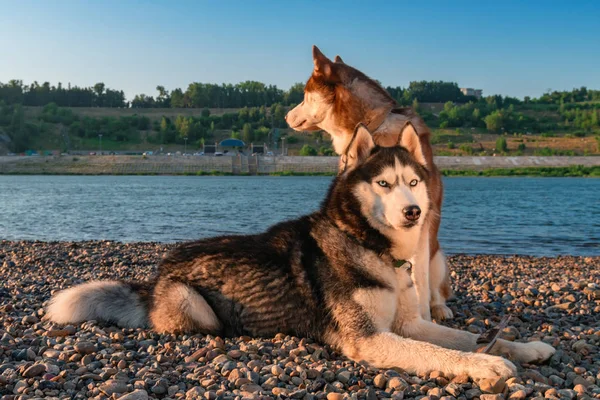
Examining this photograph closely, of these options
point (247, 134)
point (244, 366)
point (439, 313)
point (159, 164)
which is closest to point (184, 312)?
point (244, 366)

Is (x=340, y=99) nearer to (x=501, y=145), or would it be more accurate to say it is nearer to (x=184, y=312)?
(x=184, y=312)

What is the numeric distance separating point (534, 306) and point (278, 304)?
13.2 ft

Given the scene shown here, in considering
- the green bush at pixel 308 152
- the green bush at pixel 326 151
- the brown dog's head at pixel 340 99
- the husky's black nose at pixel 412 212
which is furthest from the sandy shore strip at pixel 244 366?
the green bush at pixel 308 152

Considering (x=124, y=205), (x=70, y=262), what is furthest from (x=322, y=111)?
(x=124, y=205)

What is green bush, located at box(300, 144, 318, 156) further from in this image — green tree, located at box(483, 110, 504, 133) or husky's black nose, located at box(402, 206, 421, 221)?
husky's black nose, located at box(402, 206, 421, 221)

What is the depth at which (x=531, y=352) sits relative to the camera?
4953 millimetres

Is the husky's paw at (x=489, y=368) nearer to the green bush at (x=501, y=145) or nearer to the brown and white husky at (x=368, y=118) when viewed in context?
the brown and white husky at (x=368, y=118)

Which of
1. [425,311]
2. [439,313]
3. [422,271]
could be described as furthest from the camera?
[439,313]

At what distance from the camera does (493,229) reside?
93.2ft

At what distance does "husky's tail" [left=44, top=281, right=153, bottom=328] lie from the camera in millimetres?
5977

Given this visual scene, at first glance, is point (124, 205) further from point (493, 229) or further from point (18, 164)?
point (18, 164)

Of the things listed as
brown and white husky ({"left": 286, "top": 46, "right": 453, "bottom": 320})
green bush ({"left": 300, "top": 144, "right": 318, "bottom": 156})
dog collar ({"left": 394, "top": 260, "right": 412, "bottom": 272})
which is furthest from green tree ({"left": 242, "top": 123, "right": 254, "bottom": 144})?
dog collar ({"left": 394, "top": 260, "right": 412, "bottom": 272})

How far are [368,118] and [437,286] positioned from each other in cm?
210

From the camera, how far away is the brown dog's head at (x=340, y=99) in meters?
6.97
